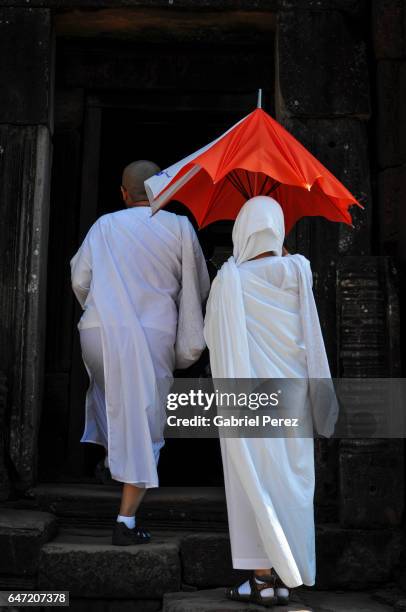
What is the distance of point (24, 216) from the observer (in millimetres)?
5121

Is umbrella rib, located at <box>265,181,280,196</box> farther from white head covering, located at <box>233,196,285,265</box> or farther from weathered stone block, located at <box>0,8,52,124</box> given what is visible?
weathered stone block, located at <box>0,8,52,124</box>

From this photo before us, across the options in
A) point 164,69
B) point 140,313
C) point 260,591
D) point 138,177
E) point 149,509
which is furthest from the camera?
point 164,69

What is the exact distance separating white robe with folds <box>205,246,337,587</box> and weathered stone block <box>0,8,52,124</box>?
2.02m

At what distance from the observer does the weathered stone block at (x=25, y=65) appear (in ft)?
17.2

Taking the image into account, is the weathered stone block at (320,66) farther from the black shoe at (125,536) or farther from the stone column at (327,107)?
the black shoe at (125,536)

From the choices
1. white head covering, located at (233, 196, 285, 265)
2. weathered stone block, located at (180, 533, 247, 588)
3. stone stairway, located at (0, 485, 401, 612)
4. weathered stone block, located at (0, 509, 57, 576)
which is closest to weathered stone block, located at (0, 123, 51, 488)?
stone stairway, located at (0, 485, 401, 612)

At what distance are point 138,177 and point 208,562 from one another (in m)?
1.96

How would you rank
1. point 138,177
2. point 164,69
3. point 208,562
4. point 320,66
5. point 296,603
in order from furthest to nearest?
1. point 164,69
2. point 320,66
3. point 138,177
4. point 208,562
5. point 296,603

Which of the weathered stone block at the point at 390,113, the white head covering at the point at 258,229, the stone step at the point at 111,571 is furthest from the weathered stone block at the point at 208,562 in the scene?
the weathered stone block at the point at 390,113

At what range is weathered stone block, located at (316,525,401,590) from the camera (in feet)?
14.5

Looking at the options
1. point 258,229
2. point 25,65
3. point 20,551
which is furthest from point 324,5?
point 20,551

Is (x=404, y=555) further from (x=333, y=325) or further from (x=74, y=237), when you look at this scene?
(x=74, y=237)

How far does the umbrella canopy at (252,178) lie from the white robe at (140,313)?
25 cm

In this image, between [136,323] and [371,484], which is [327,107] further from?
[371,484]
